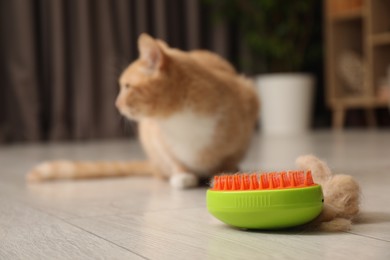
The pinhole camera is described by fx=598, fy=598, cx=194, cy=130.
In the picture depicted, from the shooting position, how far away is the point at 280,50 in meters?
4.23

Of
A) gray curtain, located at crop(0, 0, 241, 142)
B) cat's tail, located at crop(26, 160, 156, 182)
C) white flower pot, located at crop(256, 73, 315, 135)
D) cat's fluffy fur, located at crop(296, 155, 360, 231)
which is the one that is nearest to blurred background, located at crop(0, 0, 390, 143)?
gray curtain, located at crop(0, 0, 241, 142)

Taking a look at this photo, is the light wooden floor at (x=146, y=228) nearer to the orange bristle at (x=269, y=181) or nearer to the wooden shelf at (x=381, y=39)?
the orange bristle at (x=269, y=181)

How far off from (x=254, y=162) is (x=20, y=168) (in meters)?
0.90

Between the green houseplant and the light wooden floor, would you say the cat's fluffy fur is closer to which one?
the light wooden floor

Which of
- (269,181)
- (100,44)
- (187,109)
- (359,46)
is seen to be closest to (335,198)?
(269,181)

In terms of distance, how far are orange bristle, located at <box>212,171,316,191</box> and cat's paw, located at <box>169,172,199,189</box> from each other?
694mm

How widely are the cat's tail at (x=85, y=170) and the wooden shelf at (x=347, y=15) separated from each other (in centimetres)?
269

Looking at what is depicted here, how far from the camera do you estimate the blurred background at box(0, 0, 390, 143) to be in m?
3.96

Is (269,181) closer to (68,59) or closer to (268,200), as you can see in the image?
(268,200)

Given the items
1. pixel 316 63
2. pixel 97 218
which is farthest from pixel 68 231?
pixel 316 63

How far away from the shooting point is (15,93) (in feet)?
13.1

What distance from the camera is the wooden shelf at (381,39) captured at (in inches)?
155

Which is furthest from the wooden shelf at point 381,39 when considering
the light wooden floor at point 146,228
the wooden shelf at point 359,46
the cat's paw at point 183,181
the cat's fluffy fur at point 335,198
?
the cat's fluffy fur at point 335,198

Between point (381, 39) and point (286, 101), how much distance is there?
76 centimetres
